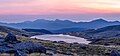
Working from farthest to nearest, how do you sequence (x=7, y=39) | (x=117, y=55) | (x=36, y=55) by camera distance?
(x=7, y=39) → (x=117, y=55) → (x=36, y=55)

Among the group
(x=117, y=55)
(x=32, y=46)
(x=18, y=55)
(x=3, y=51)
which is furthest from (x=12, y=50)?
(x=117, y=55)

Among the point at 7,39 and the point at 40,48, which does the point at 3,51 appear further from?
the point at 7,39

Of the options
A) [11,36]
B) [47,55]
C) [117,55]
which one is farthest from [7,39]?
[117,55]

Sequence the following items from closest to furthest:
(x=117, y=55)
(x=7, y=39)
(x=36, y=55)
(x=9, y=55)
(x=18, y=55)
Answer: (x=18, y=55)
(x=9, y=55)
(x=36, y=55)
(x=117, y=55)
(x=7, y=39)

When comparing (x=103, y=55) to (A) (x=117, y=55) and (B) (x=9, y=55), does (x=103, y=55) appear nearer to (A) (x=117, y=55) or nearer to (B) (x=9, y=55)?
(A) (x=117, y=55)

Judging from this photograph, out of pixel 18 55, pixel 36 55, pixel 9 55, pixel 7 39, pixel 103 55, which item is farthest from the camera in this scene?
pixel 7 39

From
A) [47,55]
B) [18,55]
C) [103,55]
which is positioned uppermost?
[18,55]

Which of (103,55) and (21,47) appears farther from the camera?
(103,55)

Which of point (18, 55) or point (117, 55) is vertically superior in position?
Result: point (18, 55)

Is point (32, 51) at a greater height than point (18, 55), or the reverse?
point (18, 55)
